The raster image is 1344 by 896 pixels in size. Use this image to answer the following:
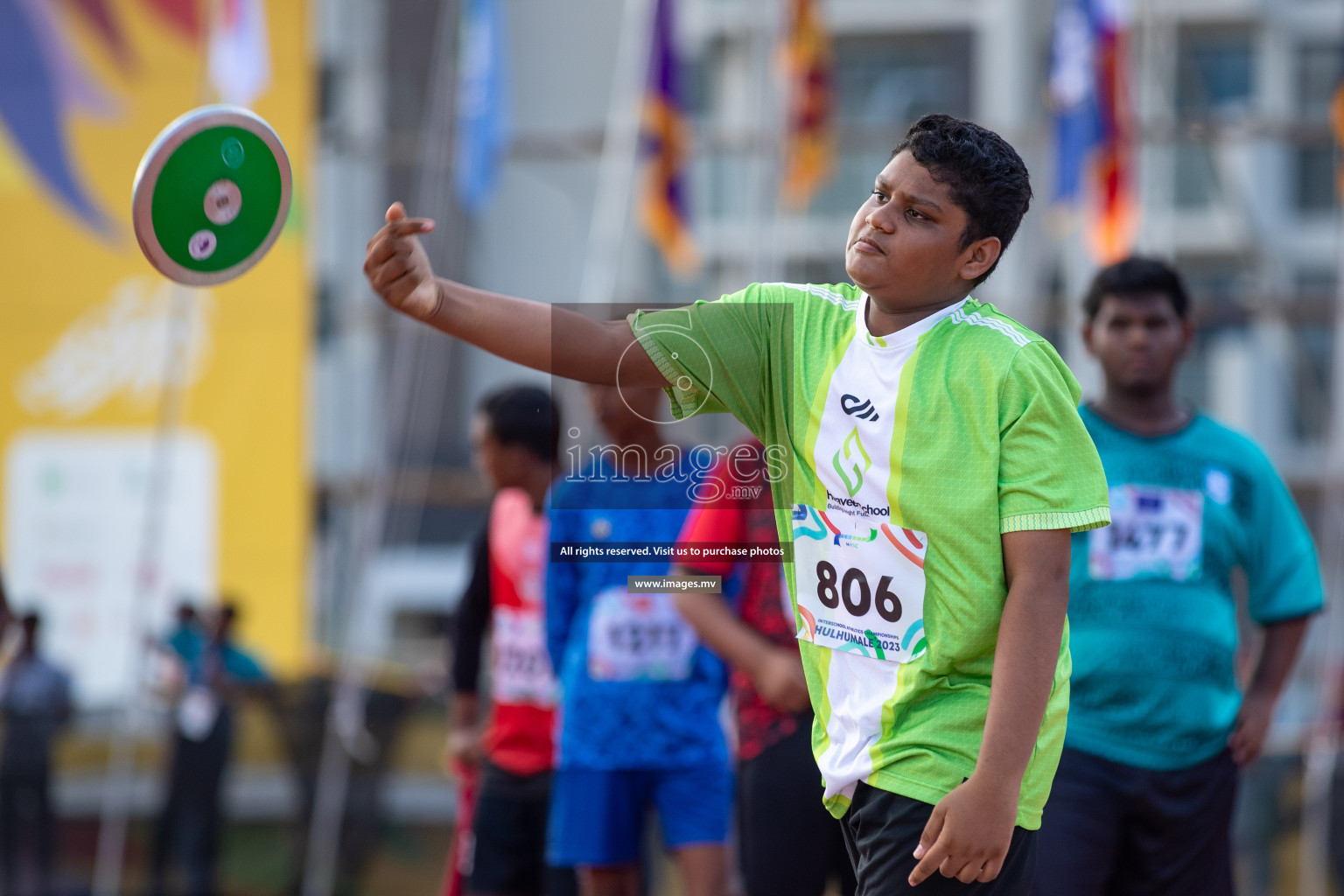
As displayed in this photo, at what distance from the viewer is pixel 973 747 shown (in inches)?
64.8

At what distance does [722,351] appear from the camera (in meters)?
→ 1.78

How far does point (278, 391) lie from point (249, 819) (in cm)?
290

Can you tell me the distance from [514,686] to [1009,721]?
7.57 feet

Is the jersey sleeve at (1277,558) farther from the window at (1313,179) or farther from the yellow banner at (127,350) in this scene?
the window at (1313,179)

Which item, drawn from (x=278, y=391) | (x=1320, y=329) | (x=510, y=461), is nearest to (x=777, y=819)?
(x=510, y=461)

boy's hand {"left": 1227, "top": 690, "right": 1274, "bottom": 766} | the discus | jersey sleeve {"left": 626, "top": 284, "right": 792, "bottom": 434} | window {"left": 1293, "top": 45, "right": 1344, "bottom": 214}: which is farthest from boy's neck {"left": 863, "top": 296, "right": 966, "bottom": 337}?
window {"left": 1293, "top": 45, "right": 1344, "bottom": 214}

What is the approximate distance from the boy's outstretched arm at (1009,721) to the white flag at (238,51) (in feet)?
18.4

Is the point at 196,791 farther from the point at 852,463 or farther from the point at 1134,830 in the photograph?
the point at 852,463

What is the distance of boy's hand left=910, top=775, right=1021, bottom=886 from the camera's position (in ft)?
5.18

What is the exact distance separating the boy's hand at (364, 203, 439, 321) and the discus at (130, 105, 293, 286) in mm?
365

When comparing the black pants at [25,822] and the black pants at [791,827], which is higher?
the black pants at [791,827]

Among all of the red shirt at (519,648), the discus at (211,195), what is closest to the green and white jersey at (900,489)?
the discus at (211,195)

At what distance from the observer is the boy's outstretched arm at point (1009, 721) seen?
1579mm

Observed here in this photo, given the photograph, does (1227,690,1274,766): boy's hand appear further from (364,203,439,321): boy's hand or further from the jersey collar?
(364,203,439,321): boy's hand
